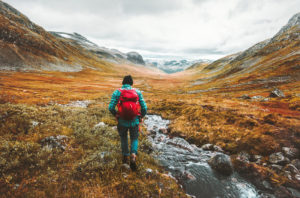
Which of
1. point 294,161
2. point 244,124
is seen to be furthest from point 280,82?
point 294,161

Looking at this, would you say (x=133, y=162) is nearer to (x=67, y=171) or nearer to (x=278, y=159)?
(x=67, y=171)

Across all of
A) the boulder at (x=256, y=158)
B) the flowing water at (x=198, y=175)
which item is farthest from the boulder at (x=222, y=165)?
the boulder at (x=256, y=158)

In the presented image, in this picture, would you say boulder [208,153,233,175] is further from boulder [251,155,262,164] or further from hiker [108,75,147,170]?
hiker [108,75,147,170]

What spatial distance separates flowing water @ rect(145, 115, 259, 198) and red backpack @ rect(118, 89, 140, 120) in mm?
4642

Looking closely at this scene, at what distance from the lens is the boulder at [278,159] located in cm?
908

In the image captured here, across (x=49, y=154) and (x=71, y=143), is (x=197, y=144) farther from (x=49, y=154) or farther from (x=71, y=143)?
(x=49, y=154)

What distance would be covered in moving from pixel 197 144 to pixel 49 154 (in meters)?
11.0

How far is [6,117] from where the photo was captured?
31.0 feet

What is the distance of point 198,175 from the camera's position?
842cm

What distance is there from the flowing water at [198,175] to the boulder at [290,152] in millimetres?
4293

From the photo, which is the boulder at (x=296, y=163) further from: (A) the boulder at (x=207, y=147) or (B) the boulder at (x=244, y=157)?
(A) the boulder at (x=207, y=147)

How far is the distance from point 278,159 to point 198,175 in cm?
576

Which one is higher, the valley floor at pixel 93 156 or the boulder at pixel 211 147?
the valley floor at pixel 93 156

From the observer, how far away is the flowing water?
7.30 m
